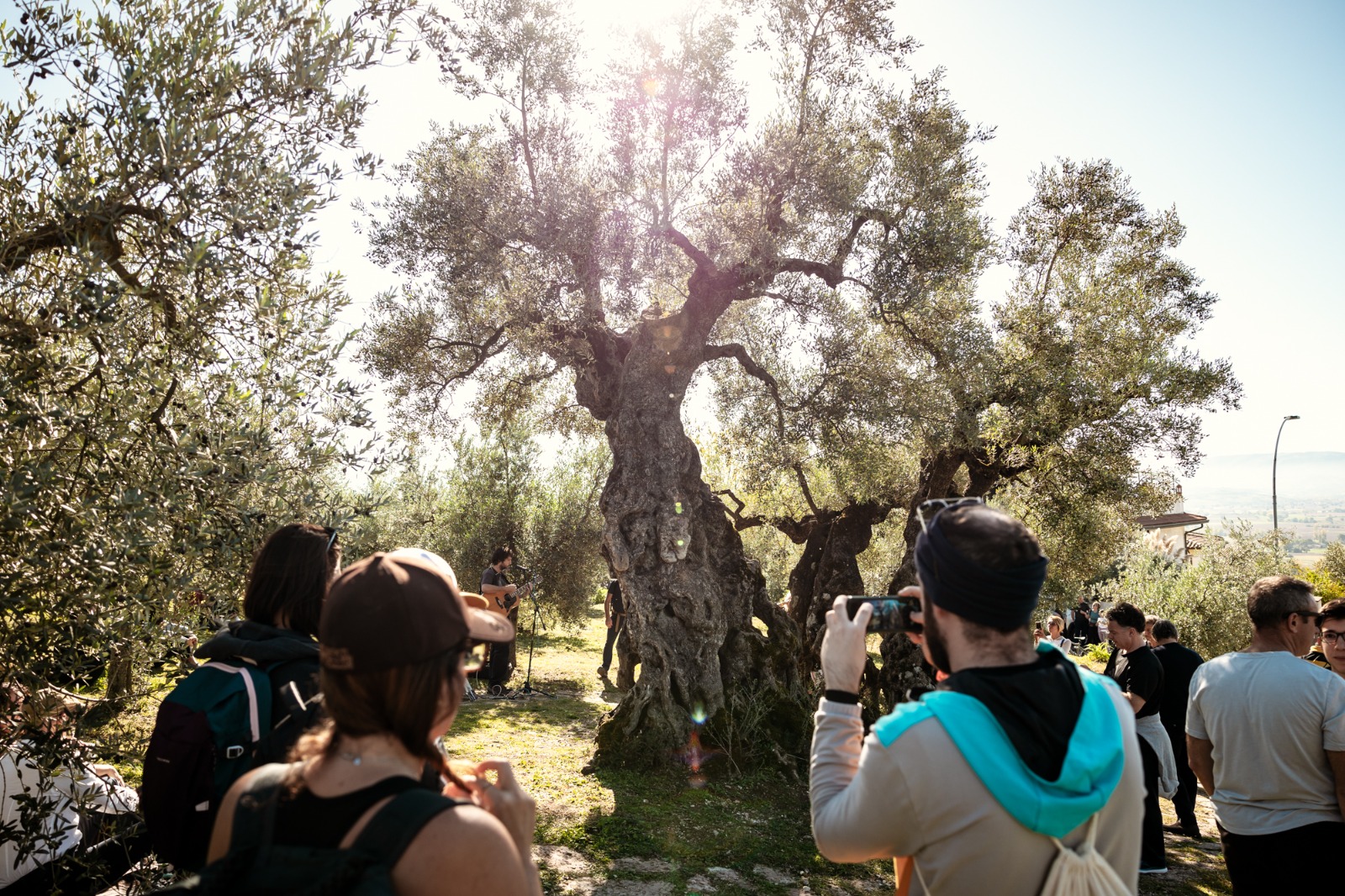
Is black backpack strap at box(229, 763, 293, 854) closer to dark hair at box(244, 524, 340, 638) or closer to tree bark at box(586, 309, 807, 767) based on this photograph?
dark hair at box(244, 524, 340, 638)

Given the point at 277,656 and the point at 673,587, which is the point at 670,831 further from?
the point at 277,656

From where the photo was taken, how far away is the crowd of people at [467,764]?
1457mm

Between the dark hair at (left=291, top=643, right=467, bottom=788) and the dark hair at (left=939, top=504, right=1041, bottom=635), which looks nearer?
the dark hair at (left=291, top=643, right=467, bottom=788)

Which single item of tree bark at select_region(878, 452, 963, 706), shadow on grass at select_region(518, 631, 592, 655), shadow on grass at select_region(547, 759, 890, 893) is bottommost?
shadow on grass at select_region(518, 631, 592, 655)

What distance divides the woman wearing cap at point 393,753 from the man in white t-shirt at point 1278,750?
151 inches

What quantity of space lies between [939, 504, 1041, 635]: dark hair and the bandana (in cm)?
2

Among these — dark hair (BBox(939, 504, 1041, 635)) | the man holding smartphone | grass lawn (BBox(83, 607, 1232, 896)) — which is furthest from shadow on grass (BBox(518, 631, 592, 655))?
dark hair (BBox(939, 504, 1041, 635))

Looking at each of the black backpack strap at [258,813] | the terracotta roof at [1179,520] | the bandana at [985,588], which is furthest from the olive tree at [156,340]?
the terracotta roof at [1179,520]

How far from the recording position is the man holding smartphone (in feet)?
5.91

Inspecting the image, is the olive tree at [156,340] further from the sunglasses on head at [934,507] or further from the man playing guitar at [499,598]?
the man playing guitar at [499,598]

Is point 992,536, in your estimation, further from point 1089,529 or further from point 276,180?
point 1089,529

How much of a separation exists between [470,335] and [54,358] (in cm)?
805

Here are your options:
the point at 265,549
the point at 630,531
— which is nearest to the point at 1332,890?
the point at 265,549

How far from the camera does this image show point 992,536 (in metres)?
1.99
